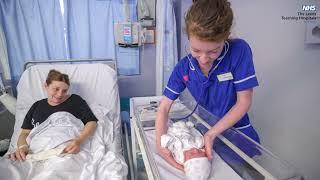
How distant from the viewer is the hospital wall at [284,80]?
72.4 inches

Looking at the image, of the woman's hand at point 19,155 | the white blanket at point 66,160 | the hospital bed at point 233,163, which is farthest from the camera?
the woman's hand at point 19,155

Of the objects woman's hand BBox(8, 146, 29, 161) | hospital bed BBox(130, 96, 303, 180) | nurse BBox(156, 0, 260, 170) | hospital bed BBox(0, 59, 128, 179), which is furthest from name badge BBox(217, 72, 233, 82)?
woman's hand BBox(8, 146, 29, 161)

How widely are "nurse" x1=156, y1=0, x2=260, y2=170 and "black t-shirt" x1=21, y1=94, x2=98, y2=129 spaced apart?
1002 millimetres

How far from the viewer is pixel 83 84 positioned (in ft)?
8.09

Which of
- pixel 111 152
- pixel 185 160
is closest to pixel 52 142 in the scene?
pixel 111 152

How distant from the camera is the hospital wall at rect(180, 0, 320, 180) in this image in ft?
6.04

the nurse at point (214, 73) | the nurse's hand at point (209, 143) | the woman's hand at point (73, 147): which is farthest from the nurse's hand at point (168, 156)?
the woman's hand at point (73, 147)

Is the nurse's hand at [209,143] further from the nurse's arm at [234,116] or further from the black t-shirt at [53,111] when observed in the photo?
the black t-shirt at [53,111]

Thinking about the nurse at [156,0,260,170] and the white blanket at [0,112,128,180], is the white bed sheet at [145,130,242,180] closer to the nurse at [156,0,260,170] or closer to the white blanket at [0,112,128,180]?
the nurse at [156,0,260,170]

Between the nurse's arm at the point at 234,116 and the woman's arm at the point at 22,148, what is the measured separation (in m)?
1.29

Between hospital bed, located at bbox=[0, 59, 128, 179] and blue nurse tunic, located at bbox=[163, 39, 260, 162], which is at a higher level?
blue nurse tunic, located at bbox=[163, 39, 260, 162]

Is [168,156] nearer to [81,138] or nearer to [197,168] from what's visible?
[197,168]

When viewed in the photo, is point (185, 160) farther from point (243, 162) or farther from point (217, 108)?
point (217, 108)

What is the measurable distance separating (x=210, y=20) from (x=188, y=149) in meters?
0.53
